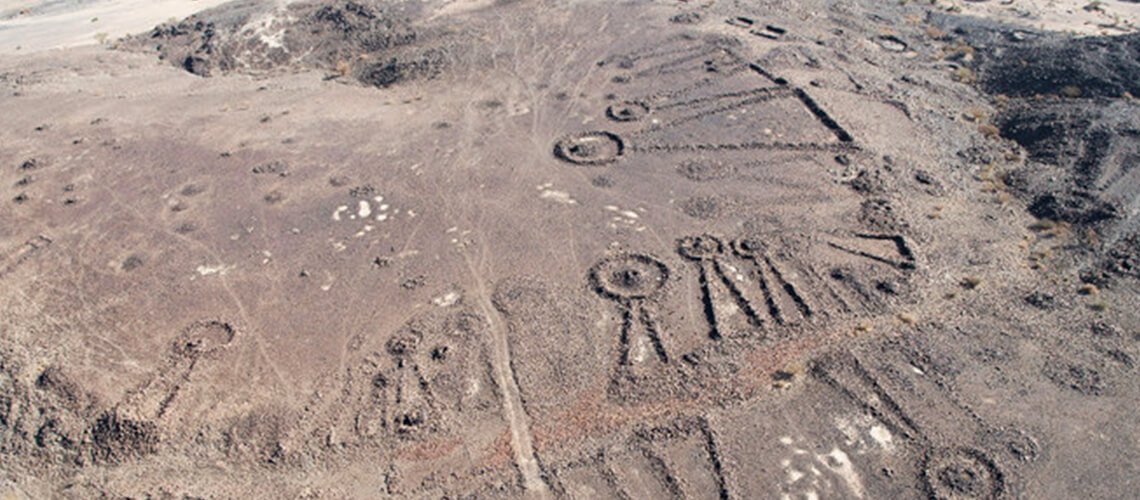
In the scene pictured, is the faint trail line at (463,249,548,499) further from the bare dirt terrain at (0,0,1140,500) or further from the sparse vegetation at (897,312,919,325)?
the sparse vegetation at (897,312,919,325)

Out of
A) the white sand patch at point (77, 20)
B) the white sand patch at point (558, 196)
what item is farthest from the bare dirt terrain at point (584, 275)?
the white sand patch at point (77, 20)

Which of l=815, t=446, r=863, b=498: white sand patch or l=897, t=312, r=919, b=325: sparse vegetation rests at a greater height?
→ l=897, t=312, r=919, b=325: sparse vegetation

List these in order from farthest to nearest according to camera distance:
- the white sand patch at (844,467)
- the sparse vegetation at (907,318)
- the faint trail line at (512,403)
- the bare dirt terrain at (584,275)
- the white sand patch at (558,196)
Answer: the white sand patch at (558,196) → the sparse vegetation at (907,318) → the bare dirt terrain at (584,275) → the faint trail line at (512,403) → the white sand patch at (844,467)

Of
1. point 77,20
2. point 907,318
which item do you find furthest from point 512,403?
point 77,20

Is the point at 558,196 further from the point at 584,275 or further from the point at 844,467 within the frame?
the point at 844,467

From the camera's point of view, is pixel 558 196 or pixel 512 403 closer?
pixel 512 403

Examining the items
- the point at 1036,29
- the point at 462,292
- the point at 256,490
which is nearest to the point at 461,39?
the point at 462,292

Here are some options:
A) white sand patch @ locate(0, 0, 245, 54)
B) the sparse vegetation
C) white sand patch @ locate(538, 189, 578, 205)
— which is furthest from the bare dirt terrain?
white sand patch @ locate(0, 0, 245, 54)

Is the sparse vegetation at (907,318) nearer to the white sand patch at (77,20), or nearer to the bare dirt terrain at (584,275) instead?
the bare dirt terrain at (584,275)
